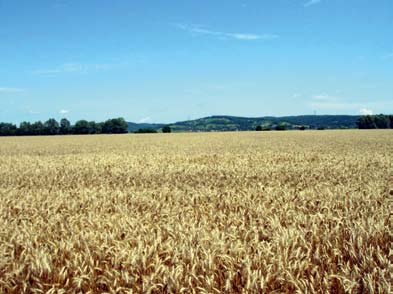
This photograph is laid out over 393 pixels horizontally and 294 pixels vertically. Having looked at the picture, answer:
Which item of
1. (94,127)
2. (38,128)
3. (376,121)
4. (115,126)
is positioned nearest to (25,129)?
(38,128)

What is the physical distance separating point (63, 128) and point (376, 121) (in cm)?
8934

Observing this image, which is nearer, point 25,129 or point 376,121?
point 25,129

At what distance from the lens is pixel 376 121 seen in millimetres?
112938

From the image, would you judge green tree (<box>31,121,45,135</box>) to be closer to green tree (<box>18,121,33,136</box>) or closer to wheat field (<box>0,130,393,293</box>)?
green tree (<box>18,121,33,136</box>)

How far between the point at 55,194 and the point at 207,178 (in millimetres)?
4403

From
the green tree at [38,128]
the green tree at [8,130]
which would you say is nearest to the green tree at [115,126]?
the green tree at [38,128]

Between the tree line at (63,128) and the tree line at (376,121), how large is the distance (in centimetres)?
7114

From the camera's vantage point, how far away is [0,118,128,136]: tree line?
93.3 metres

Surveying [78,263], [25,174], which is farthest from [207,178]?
[78,263]

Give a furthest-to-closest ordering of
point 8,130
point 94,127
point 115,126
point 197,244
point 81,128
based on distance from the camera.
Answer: point 115,126, point 94,127, point 81,128, point 8,130, point 197,244

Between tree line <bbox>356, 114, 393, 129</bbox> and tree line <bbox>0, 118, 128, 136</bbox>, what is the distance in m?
71.1

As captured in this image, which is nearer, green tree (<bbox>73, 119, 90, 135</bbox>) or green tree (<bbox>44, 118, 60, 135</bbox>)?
green tree (<bbox>44, 118, 60, 135</bbox>)

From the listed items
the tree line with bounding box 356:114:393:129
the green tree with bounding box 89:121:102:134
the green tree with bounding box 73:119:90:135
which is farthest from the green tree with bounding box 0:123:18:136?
the tree line with bounding box 356:114:393:129

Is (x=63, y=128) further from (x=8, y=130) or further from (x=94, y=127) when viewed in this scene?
(x=8, y=130)
